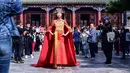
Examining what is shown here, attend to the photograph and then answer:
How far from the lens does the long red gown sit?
12.2m

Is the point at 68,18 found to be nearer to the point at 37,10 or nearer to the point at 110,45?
the point at 37,10

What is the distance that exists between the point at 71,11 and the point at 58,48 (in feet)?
96.8

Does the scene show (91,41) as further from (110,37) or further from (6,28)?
(6,28)

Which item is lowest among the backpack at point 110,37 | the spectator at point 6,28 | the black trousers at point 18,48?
the black trousers at point 18,48

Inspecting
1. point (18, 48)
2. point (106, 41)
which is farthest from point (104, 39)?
point (18, 48)

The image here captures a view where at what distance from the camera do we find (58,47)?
12250 mm

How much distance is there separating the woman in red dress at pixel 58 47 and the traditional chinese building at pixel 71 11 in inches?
1085

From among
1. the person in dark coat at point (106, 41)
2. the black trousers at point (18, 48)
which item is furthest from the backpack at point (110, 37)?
the black trousers at point (18, 48)

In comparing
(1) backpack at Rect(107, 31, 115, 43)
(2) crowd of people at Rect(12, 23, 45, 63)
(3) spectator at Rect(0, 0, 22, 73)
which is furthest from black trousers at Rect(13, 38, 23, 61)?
(3) spectator at Rect(0, 0, 22, 73)

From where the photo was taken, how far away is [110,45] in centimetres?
1325

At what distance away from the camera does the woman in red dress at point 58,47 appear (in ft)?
39.9

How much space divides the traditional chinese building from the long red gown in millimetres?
27563

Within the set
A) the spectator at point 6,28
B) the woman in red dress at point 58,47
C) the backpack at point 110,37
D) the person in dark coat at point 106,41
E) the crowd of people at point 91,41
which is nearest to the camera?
the spectator at point 6,28

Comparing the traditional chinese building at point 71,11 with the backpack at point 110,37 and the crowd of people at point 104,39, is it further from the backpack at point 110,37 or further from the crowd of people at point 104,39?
the backpack at point 110,37
